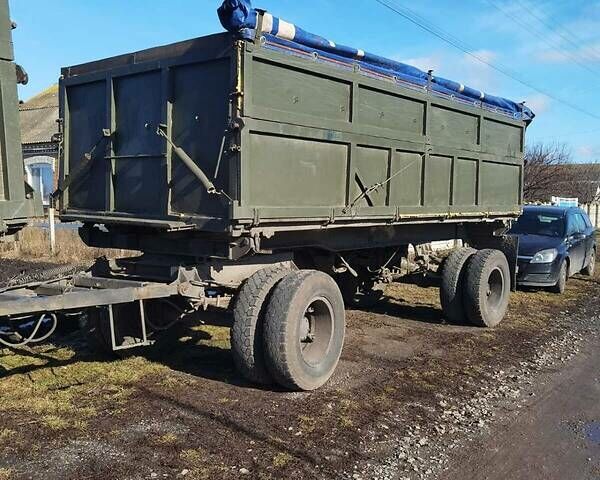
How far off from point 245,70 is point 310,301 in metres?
2.00

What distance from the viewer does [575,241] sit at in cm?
1277

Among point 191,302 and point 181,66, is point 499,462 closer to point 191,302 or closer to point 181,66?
point 191,302

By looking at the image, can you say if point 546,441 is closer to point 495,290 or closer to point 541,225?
point 495,290

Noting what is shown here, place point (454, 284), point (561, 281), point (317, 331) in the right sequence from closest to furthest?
point (317, 331), point (454, 284), point (561, 281)

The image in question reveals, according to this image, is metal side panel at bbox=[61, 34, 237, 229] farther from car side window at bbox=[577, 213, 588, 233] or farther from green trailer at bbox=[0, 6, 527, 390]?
car side window at bbox=[577, 213, 588, 233]

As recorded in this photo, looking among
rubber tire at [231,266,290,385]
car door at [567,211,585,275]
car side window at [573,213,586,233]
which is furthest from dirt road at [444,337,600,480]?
car side window at [573,213,586,233]

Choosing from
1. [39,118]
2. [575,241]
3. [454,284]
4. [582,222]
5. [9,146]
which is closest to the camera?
[9,146]

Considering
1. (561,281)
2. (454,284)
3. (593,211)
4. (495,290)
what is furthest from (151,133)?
(593,211)

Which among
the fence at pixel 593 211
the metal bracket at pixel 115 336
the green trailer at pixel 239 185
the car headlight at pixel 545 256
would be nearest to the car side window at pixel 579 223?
the car headlight at pixel 545 256

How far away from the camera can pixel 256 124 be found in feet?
15.8

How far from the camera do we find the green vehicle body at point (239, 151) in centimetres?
485

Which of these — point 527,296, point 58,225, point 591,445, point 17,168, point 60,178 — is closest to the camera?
point 17,168

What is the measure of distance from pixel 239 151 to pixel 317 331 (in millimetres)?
1985

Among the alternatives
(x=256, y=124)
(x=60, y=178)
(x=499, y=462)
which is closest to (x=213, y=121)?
(x=256, y=124)
